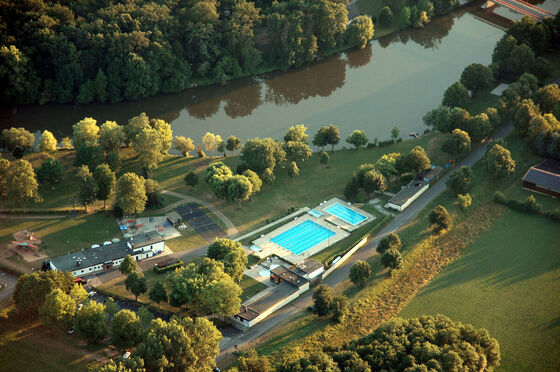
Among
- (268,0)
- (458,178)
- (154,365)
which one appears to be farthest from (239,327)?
(268,0)

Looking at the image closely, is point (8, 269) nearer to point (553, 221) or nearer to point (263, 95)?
→ point (263, 95)

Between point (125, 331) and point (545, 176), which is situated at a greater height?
point (545, 176)

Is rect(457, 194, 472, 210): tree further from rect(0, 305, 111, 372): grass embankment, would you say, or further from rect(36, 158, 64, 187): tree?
rect(36, 158, 64, 187): tree

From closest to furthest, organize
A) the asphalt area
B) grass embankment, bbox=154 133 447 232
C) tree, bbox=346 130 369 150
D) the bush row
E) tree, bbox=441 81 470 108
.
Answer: the asphalt area → the bush row → grass embankment, bbox=154 133 447 232 → tree, bbox=346 130 369 150 → tree, bbox=441 81 470 108

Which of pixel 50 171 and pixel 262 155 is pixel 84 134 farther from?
pixel 262 155

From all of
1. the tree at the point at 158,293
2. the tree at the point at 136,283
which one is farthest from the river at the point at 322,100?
the tree at the point at 158,293

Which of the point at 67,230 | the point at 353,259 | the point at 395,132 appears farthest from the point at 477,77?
the point at 67,230

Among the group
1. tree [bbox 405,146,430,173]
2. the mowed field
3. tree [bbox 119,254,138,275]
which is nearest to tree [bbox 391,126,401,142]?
tree [bbox 405,146,430,173]
